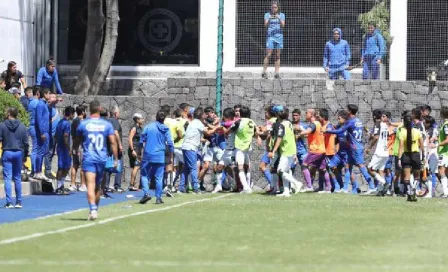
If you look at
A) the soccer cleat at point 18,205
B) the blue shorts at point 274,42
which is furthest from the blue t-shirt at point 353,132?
the soccer cleat at point 18,205

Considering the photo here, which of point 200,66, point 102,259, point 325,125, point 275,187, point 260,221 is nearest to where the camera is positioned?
point 102,259

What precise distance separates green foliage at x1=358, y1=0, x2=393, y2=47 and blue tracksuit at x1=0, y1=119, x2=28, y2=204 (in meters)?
13.3

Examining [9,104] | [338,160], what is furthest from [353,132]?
[9,104]

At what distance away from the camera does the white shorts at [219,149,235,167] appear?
1220 inches

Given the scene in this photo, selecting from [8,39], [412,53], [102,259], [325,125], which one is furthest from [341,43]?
[102,259]

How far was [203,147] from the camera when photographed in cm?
3178

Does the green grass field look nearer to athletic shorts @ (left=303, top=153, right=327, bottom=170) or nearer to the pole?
athletic shorts @ (left=303, top=153, right=327, bottom=170)

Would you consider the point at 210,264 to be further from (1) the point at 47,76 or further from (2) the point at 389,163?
(1) the point at 47,76

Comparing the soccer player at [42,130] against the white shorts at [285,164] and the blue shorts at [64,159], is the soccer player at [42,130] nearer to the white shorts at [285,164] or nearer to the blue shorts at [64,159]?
the blue shorts at [64,159]

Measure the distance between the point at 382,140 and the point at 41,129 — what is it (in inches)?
300

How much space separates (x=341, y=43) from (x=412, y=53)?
1.81m

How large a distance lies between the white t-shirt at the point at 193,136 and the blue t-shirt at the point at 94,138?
999 centimetres

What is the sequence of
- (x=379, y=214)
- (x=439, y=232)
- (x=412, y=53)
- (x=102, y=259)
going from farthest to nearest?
(x=412, y=53), (x=379, y=214), (x=439, y=232), (x=102, y=259)

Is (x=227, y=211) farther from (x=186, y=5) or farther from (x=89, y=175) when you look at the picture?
(x=186, y=5)
